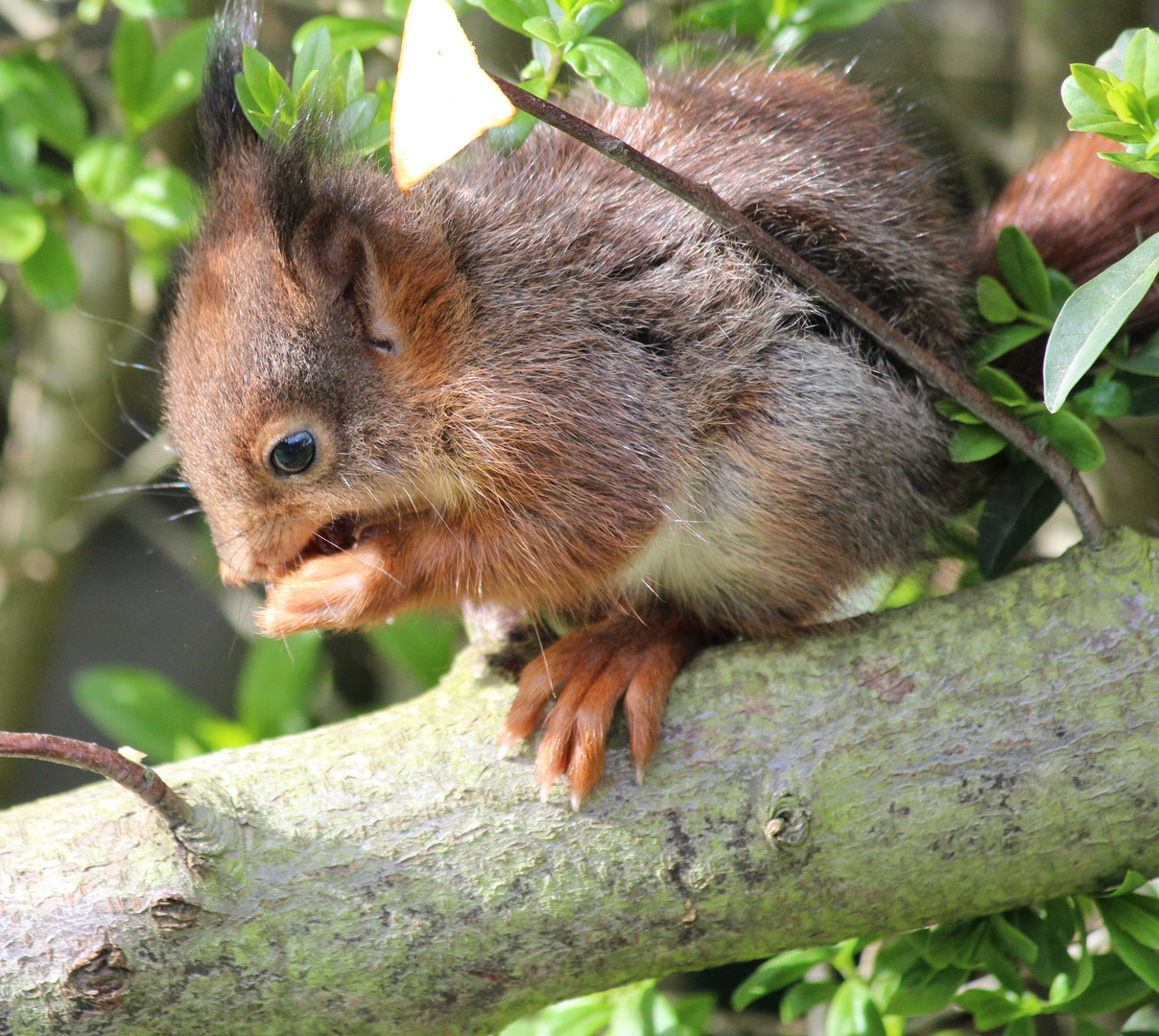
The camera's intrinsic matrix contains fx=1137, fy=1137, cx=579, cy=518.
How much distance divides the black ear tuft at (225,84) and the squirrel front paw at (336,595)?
561mm

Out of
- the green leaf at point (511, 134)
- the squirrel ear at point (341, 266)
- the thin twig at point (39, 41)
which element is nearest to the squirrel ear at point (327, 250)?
the squirrel ear at point (341, 266)

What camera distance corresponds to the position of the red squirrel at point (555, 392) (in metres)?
1.37

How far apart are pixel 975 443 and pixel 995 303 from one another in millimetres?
197

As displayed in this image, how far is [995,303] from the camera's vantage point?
1398 mm

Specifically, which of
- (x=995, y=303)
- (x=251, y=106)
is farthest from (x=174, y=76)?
(x=995, y=303)

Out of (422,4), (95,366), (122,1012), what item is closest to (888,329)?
(422,4)

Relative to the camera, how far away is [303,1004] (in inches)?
47.4

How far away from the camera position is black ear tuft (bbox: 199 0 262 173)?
1.46 m

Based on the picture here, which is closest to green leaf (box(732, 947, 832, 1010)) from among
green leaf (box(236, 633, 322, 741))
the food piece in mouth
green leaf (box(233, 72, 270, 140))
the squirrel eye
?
the food piece in mouth

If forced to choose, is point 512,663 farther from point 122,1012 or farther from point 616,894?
point 122,1012

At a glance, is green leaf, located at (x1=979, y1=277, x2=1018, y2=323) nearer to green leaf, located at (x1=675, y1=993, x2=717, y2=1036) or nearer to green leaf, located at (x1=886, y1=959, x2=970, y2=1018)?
green leaf, located at (x1=886, y1=959, x2=970, y2=1018)

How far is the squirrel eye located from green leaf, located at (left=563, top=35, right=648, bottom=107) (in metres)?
0.53

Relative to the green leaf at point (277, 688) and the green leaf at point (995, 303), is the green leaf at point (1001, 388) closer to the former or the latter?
the green leaf at point (995, 303)

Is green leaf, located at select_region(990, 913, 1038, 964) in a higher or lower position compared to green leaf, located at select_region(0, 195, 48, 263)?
lower
